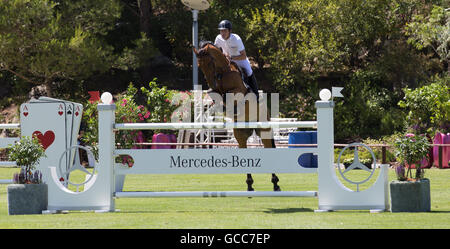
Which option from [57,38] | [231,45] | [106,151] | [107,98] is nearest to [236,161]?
[106,151]

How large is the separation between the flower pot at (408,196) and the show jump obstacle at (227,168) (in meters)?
0.15

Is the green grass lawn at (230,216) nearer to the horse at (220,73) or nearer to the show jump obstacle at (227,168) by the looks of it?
the show jump obstacle at (227,168)

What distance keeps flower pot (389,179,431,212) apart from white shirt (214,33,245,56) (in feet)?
11.1

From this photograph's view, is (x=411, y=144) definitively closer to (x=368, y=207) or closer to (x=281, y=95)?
(x=368, y=207)

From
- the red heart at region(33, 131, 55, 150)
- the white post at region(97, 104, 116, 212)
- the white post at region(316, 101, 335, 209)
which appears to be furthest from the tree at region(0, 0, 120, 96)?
the white post at region(316, 101, 335, 209)

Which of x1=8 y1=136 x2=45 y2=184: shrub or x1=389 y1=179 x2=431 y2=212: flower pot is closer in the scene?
x1=389 y1=179 x2=431 y2=212: flower pot

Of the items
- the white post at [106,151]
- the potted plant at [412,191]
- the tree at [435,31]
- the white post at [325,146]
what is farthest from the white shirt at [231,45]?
the tree at [435,31]

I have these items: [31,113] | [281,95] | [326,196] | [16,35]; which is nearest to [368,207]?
[326,196]

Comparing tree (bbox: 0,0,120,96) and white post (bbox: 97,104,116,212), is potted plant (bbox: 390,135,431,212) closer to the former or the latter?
white post (bbox: 97,104,116,212)

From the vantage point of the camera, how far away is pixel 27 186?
7.94 metres

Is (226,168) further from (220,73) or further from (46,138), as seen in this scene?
(46,138)

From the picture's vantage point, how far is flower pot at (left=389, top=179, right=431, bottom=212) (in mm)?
7508

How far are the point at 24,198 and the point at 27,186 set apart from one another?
0.44 ft

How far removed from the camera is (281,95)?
27.9 m
